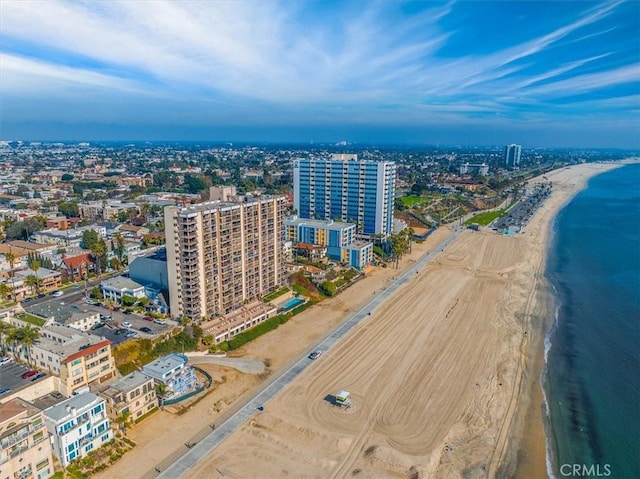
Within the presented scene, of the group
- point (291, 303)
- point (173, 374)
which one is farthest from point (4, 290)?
point (291, 303)

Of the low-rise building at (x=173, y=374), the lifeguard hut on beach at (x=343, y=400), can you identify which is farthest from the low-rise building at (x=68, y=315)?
the lifeguard hut on beach at (x=343, y=400)

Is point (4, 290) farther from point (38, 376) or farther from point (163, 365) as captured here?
point (163, 365)

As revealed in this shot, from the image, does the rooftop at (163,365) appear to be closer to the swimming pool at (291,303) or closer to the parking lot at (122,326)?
the parking lot at (122,326)

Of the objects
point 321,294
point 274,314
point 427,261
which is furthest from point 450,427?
point 427,261

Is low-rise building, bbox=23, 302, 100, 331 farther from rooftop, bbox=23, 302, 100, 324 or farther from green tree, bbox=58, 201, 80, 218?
green tree, bbox=58, 201, 80, 218

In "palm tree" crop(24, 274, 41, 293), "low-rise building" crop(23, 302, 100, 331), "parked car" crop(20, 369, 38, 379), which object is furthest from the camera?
"palm tree" crop(24, 274, 41, 293)

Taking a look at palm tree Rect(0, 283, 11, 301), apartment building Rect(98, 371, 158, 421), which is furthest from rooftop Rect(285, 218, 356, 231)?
apartment building Rect(98, 371, 158, 421)

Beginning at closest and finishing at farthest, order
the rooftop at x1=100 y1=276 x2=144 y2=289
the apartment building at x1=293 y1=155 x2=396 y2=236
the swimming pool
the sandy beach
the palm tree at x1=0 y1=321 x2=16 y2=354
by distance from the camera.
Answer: the sandy beach < the palm tree at x1=0 y1=321 x2=16 y2=354 < the rooftop at x1=100 y1=276 x2=144 y2=289 < the swimming pool < the apartment building at x1=293 y1=155 x2=396 y2=236

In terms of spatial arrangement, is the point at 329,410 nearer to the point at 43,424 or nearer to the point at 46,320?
the point at 43,424
